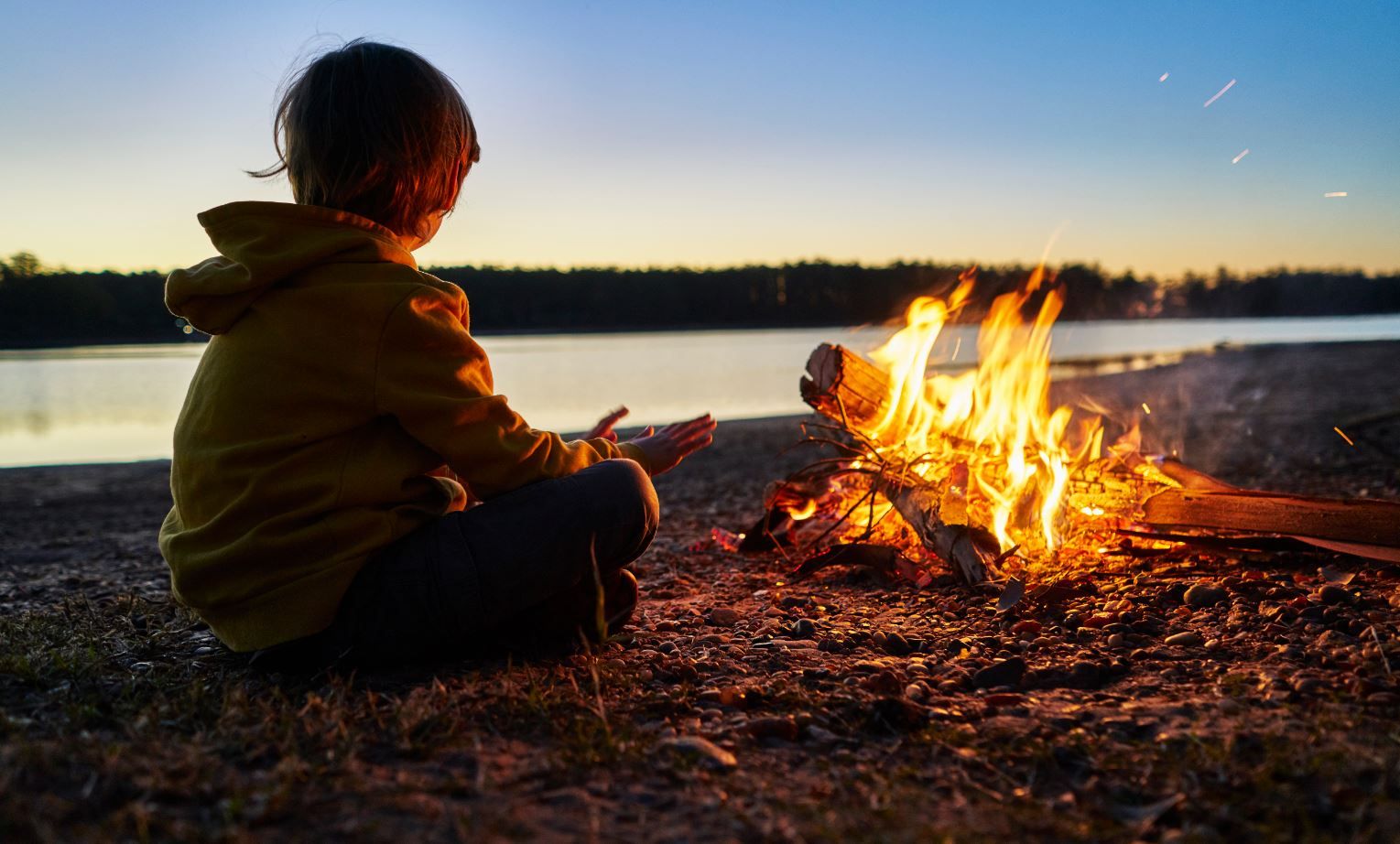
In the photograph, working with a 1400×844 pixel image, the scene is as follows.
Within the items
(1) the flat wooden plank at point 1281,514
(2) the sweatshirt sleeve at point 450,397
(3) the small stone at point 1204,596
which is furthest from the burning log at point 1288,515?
(2) the sweatshirt sleeve at point 450,397

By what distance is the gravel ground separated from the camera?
1625 mm

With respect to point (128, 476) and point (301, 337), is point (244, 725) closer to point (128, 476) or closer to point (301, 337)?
point (301, 337)

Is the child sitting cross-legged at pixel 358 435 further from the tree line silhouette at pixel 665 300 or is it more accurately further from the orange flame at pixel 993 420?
the tree line silhouette at pixel 665 300

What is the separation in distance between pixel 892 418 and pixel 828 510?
630 mm

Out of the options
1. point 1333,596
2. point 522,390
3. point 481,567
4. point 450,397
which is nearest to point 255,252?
point 450,397

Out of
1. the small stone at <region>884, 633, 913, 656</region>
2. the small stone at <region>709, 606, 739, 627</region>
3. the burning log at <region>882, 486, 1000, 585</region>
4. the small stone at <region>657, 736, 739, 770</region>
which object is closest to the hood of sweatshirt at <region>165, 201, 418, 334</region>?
the small stone at <region>657, 736, 739, 770</region>

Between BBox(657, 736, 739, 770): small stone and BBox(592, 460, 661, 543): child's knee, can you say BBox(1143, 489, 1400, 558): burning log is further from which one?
BBox(657, 736, 739, 770): small stone

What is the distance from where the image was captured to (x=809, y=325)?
63.8m

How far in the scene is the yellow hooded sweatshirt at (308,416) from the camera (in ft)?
7.13

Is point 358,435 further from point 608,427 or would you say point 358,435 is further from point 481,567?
point 608,427

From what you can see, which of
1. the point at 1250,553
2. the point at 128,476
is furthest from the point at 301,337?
the point at 128,476

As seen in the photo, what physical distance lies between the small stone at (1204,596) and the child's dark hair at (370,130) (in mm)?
2816

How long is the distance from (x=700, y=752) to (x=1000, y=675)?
0.97 meters

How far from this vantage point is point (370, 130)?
2287mm
